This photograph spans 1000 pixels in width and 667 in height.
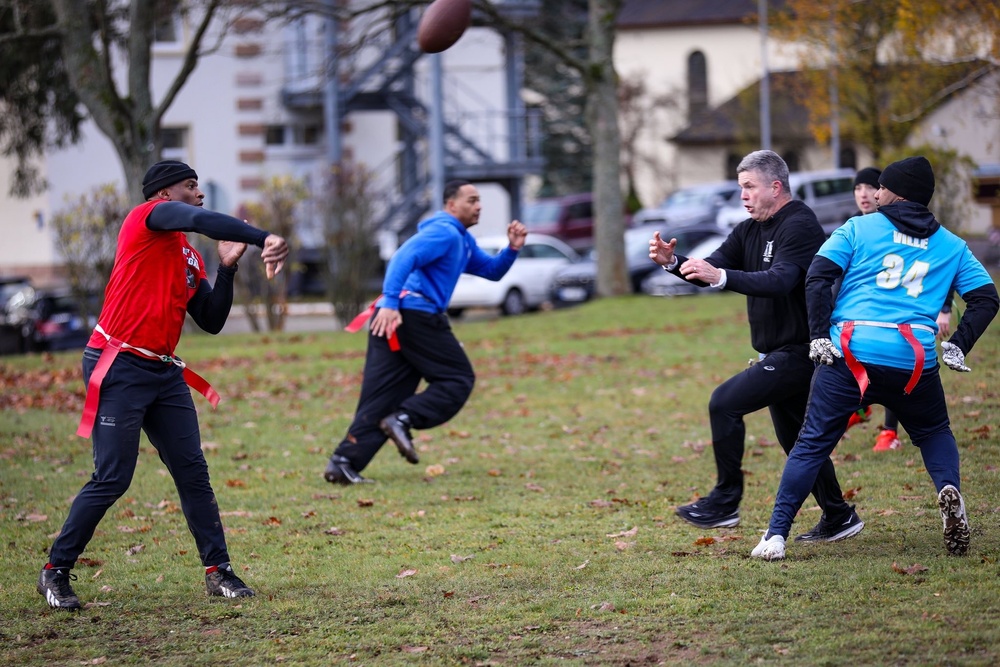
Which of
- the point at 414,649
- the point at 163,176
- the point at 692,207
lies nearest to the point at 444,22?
the point at 163,176

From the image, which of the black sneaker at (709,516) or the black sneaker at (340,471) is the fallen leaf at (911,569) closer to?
the black sneaker at (709,516)

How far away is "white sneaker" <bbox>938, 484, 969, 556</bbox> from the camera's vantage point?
18.4 ft

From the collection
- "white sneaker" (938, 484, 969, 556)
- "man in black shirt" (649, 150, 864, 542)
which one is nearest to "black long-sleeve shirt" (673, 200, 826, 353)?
"man in black shirt" (649, 150, 864, 542)

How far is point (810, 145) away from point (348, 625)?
131 feet

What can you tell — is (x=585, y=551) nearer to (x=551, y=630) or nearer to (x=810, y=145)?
(x=551, y=630)

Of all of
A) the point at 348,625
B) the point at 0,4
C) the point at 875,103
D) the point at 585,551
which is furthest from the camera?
the point at 875,103

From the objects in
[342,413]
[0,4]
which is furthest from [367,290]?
[342,413]

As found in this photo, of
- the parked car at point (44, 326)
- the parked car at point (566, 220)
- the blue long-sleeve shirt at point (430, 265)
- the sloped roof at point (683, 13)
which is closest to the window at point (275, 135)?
the parked car at point (566, 220)

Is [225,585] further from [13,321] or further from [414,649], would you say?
[13,321]

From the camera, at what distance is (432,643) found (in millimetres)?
4977

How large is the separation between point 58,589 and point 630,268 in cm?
2215

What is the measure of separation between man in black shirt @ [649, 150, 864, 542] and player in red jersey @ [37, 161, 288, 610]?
2.31m

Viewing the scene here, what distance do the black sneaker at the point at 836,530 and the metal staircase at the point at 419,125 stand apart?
23.7m

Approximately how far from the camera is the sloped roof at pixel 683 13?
188ft
